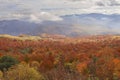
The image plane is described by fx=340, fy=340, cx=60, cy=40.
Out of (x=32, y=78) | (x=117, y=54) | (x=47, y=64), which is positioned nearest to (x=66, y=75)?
(x=32, y=78)

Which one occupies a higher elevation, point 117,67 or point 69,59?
point 117,67

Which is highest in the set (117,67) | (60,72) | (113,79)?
(60,72)

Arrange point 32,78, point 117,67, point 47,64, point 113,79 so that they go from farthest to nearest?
point 47,64 → point 117,67 → point 113,79 → point 32,78

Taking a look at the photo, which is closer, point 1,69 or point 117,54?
point 1,69

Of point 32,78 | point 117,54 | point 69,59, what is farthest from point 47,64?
point 32,78

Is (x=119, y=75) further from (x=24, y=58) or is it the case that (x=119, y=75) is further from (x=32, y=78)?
(x=24, y=58)

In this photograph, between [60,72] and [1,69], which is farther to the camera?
[1,69]

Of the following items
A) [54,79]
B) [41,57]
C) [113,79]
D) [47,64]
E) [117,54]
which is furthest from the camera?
[41,57]

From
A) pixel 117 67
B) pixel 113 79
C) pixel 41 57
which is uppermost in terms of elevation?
pixel 113 79

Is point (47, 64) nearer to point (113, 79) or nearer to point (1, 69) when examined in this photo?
point (1, 69)
